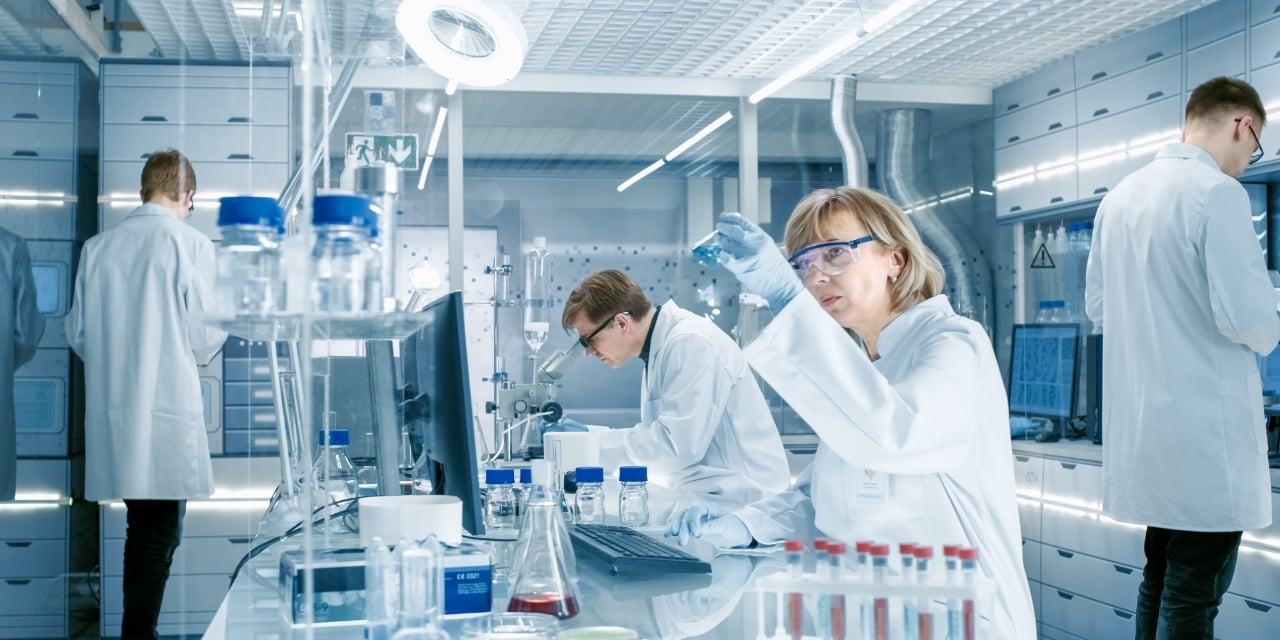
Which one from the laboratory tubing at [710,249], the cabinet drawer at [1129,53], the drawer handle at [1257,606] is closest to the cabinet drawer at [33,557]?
the laboratory tubing at [710,249]

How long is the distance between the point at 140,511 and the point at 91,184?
194 cm

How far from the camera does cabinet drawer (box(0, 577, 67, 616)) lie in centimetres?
386

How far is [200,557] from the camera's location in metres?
3.83

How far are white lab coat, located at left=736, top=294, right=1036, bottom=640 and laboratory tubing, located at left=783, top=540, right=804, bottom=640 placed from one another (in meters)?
0.37

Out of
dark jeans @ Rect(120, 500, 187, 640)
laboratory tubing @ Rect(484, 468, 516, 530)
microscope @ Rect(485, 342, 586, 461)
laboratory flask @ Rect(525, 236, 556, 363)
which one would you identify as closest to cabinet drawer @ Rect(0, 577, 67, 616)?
dark jeans @ Rect(120, 500, 187, 640)

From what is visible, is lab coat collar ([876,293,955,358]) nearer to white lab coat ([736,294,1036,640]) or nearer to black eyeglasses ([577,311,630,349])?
white lab coat ([736,294,1036,640])

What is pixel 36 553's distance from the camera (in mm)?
3943

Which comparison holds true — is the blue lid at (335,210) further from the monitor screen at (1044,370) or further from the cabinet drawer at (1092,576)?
the monitor screen at (1044,370)

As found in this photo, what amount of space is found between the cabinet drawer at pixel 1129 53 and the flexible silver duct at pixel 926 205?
96 cm

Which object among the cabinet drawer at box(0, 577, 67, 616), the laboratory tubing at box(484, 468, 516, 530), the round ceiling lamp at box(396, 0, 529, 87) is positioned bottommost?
the cabinet drawer at box(0, 577, 67, 616)

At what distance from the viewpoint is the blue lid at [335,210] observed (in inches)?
37.5

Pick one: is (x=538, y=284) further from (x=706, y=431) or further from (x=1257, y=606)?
(x=1257, y=606)

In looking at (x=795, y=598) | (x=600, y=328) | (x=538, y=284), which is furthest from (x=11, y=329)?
(x=795, y=598)

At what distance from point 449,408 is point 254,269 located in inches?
28.2
